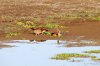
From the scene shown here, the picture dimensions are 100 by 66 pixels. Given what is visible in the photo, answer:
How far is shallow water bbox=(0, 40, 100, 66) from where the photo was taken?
15211 mm

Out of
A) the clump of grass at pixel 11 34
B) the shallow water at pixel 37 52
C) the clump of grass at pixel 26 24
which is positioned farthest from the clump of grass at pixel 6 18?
the shallow water at pixel 37 52

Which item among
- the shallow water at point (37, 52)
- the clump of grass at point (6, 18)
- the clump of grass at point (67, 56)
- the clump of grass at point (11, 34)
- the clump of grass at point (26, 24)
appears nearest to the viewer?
the shallow water at point (37, 52)

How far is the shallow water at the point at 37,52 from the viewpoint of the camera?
15211 millimetres

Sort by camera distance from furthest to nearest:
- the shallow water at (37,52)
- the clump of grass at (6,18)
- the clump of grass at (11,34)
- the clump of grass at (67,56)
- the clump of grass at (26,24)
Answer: the clump of grass at (6,18)
the clump of grass at (26,24)
the clump of grass at (11,34)
the clump of grass at (67,56)
the shallow water at (37,52)

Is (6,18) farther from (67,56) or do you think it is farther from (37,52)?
(67,56)

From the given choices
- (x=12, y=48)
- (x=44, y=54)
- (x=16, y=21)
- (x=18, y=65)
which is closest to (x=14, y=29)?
(x=16, y=21)

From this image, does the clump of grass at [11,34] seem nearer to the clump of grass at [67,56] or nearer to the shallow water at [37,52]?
the shallow water at [37,52]

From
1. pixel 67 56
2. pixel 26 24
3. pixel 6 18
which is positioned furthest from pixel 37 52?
pixel 6 18

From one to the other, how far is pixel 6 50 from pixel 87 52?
3137 millimetres

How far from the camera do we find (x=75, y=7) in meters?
31.0

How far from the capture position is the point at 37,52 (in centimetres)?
1733

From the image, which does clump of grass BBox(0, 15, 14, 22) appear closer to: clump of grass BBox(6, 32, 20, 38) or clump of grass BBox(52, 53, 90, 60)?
clump of grass BBox(6, 32, 20, 38)

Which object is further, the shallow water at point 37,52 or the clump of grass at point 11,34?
the clump of grass at point 11,34

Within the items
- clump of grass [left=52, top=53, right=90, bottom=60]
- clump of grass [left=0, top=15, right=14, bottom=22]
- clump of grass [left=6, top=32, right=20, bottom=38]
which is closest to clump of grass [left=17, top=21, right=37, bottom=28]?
clump of grass [left=0, top=15, right=14, bottom=22]
